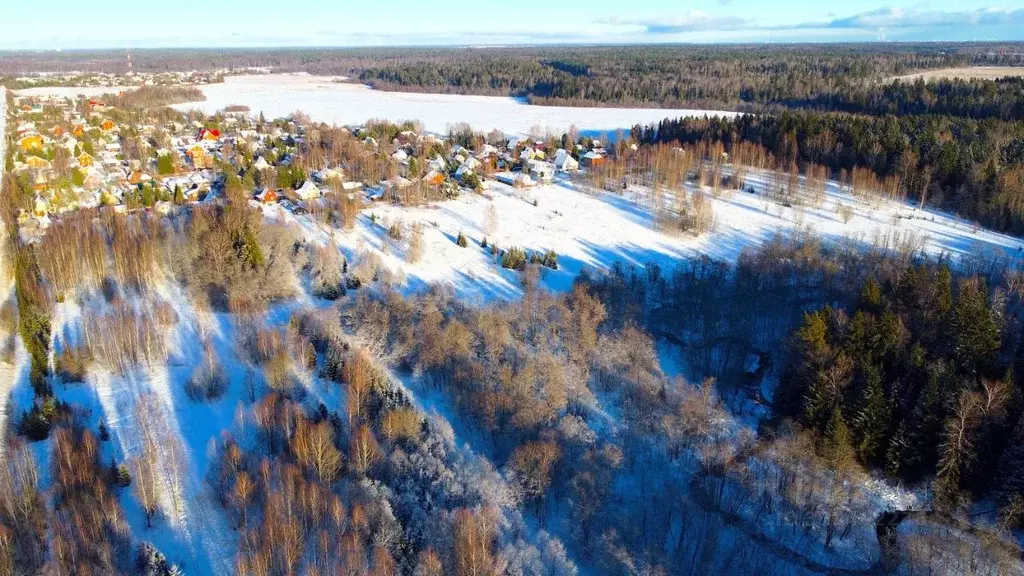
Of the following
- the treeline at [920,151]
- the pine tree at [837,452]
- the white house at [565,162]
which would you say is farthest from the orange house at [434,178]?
the pine tree at [837,452]

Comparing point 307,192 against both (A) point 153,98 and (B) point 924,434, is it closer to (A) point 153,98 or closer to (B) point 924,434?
(B) point 924,434

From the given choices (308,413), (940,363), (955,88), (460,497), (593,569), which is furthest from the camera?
(955,88)

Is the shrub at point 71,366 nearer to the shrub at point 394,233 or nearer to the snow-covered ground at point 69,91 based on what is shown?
the shrub at point 394,233

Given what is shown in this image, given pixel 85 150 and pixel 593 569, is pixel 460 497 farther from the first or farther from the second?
pixel 85 150

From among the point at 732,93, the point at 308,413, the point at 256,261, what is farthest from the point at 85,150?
the point at 732,93

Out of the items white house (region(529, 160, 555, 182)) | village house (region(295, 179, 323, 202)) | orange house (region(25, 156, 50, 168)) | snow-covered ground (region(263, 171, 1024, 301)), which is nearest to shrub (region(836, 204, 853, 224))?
snow-covered ground (region(263, 171, 1024, 301))

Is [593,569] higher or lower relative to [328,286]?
lower

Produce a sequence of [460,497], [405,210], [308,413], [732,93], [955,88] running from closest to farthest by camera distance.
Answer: [460,497]
[308,413]
[405,210]
[955,88]
[732,93]
